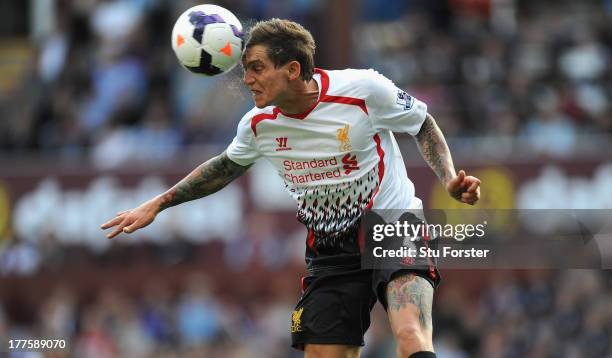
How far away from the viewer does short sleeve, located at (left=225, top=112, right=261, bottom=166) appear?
26.4 ft

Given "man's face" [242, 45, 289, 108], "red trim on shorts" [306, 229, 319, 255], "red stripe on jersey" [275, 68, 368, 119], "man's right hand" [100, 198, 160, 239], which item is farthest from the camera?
"red trim on shorts" [306, 229, 319, 255]

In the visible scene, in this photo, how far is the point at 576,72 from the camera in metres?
15.5

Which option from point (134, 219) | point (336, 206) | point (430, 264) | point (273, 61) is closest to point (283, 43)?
point (273, 61)

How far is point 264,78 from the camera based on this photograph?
7664mm

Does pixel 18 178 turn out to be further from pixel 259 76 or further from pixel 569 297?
pixel 259 76

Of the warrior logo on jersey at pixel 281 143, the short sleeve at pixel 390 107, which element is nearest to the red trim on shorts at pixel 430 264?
the short sleeve at pixel 390 107

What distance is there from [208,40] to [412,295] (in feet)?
6.75

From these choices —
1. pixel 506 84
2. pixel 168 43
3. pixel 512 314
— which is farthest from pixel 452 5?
pixel 512 314

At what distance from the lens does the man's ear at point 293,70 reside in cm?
770

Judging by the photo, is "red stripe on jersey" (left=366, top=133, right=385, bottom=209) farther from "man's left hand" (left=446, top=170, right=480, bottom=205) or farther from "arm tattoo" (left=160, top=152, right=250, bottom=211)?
"arm tattoo" (left=160, top=152, right=250, bottom=211)

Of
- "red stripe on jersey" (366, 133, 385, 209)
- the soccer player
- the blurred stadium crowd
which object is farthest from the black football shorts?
the blurred stadium crowd

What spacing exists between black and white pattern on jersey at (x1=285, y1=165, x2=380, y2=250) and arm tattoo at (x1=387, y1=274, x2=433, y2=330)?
0.54 metres

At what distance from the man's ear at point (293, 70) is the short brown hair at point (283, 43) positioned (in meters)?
0.02

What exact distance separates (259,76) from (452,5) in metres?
10.4
